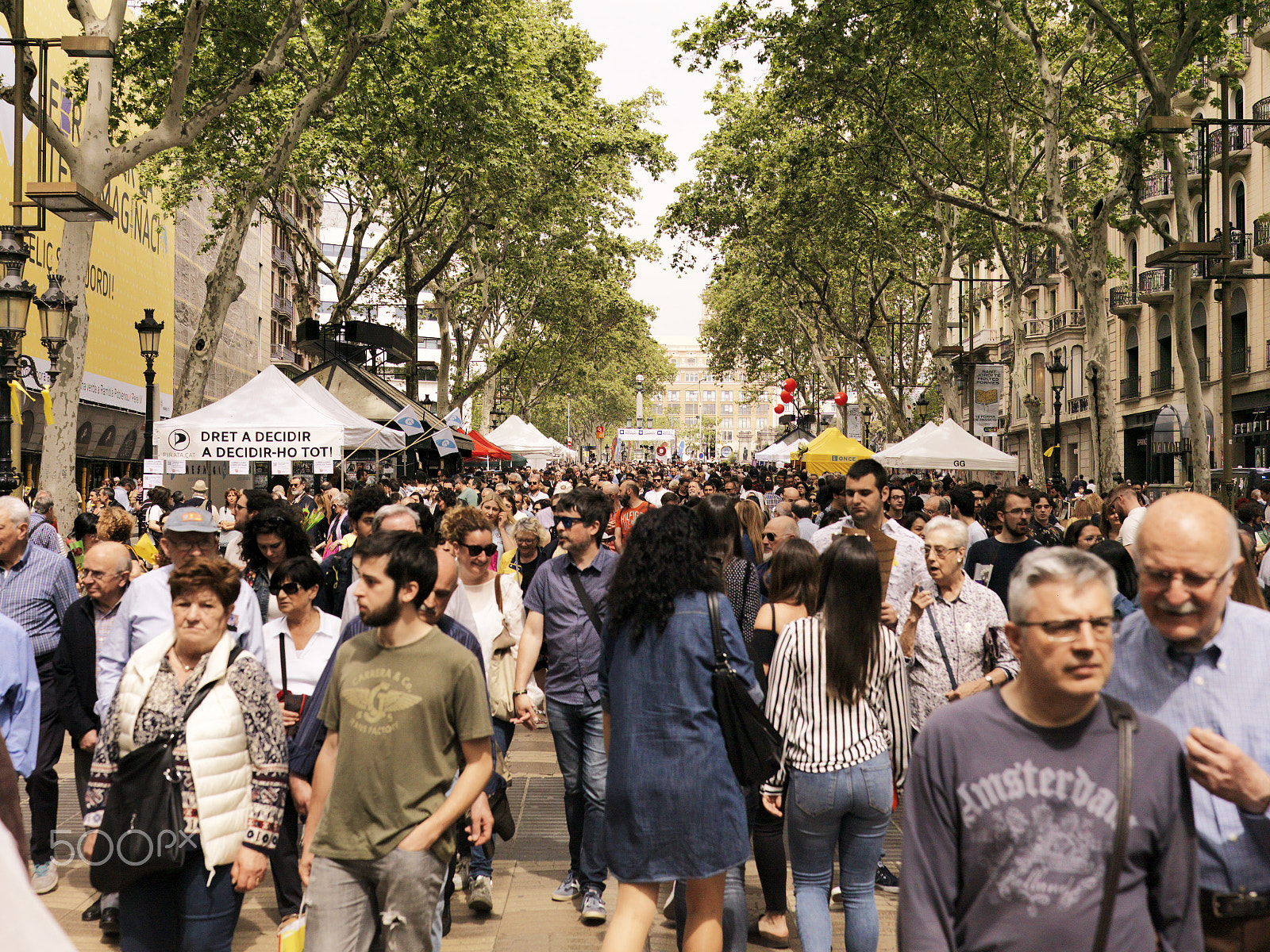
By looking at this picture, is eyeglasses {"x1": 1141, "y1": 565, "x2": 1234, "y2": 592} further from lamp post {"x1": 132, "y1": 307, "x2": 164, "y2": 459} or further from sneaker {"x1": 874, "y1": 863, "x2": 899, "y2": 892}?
lamp post {"x1": 132, "y1": 307, "x2": 164, "y2": 459}

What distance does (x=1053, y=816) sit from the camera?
2.42 m

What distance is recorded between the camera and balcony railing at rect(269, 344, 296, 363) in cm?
5873

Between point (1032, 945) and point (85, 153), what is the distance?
1243cm

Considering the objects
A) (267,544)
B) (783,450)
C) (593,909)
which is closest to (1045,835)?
(593,909)

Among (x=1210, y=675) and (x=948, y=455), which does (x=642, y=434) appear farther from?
(x=1210, y=675)

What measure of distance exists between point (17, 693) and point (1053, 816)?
3.56 m

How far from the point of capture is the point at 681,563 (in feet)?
13.4

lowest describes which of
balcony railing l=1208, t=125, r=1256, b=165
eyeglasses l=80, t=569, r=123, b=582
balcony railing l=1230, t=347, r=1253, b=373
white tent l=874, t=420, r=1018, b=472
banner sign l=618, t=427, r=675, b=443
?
eyeglasses l=80, t=569, r=123, b=582

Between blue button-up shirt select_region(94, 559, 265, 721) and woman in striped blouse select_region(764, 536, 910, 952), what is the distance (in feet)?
6.61

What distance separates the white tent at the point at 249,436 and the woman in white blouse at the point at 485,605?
7685 mm

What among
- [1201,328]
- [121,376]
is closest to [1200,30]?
[1201,328]

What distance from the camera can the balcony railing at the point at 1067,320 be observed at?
45.6m

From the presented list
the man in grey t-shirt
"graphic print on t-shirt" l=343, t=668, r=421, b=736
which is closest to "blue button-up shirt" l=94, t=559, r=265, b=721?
"graphic print on t-shirt" l=343, t=668, r=421, b=736

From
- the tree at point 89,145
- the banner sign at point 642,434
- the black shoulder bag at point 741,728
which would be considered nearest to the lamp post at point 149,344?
→ the tree at point 89,145
